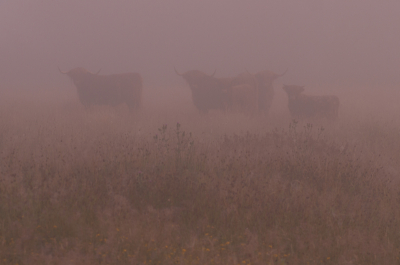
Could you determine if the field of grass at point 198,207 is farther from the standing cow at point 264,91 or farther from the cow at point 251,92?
the standing cow at point 264,91

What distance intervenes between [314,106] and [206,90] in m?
3.96

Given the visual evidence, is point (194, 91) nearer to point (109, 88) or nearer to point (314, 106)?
point (109, 88)

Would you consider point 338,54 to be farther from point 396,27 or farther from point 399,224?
point 399,224

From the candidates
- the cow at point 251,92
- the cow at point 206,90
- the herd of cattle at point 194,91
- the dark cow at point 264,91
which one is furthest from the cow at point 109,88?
the dark cow at point 264,91

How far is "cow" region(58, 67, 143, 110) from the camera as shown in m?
12.6

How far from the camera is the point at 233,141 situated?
7676mm

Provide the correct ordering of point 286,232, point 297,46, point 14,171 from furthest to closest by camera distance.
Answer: point 297,46
point 14,171
point 286,232

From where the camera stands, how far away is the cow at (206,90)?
1262 centimetres

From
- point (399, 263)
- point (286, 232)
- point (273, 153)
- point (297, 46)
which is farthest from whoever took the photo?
point (297, 46)

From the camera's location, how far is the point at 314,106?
11148mm

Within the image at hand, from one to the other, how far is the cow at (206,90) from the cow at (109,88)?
1.79m

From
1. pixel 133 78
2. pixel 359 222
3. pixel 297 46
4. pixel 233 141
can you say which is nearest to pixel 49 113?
pixel 133 78

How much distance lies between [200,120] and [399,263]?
830 cm

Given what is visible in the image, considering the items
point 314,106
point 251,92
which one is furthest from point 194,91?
point 314,106
